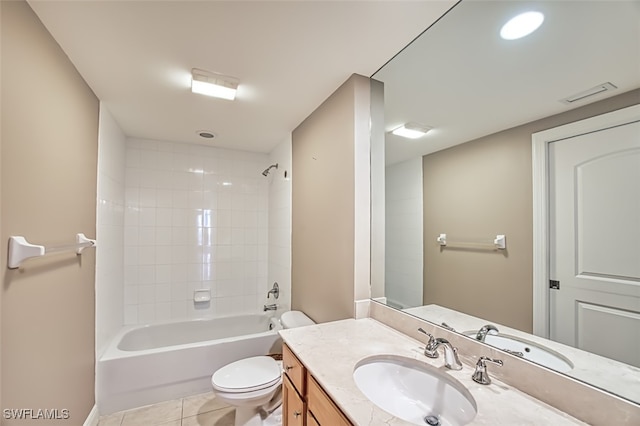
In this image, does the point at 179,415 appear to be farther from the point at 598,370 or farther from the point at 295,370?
the point at 598,370

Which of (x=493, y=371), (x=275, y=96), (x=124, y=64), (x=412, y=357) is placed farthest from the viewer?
(x=275, y=96)

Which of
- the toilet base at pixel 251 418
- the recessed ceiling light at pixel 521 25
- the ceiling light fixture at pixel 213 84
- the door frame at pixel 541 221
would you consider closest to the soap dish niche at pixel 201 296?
the toilet base at pixel 251 418

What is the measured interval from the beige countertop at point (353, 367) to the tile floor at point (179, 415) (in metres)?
1.29

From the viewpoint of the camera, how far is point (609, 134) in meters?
0.85

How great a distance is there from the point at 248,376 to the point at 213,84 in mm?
1985

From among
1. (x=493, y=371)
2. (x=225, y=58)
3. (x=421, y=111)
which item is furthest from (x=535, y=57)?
(x=225, y=58)

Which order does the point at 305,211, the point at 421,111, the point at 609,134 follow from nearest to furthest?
the point at 609,134 → the point at 421,111 → the point at 305,211

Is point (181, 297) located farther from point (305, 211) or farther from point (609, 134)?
point (609, 134)

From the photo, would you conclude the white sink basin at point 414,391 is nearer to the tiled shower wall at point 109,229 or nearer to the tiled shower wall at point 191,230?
the tiled shower wall at point 109,229

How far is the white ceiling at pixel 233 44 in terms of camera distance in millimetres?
1205

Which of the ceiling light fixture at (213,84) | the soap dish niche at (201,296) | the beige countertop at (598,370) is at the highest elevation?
the ceiling light fixture at (213,84)

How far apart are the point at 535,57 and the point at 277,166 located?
2515mm

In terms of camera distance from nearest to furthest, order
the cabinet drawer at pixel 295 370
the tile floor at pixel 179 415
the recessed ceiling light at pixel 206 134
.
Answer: the cabinet drawer at pixel 295 370 → the tile floor at pixel 179 415 → the recessed ceiling light at pixel 206 134

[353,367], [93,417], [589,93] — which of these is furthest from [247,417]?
[589,93]
